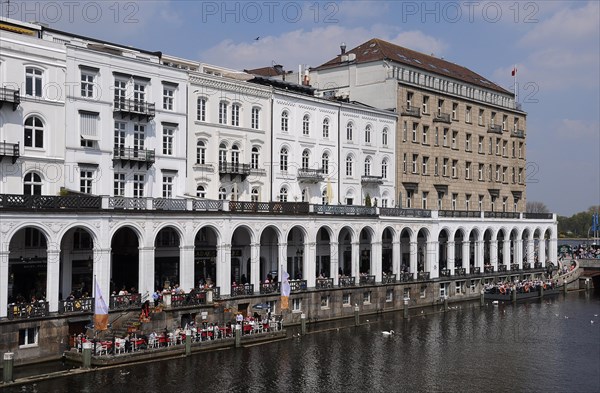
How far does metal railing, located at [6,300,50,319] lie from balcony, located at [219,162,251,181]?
2113 centimetres

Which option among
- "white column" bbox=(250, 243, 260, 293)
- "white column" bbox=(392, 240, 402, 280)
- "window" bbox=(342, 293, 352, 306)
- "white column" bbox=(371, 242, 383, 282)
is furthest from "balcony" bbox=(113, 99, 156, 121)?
"white column" bbox=(392, 240, 402, 280)

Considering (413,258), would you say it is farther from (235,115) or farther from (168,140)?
(168,140)

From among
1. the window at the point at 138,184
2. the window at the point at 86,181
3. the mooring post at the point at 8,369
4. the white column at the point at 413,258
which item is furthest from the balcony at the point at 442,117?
the mooring post at the point at 8,369

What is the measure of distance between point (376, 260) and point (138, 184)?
79.2ft

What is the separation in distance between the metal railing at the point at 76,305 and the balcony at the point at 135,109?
47.8 ft

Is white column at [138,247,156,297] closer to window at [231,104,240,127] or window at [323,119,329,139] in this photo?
window at [231,104,240,127]

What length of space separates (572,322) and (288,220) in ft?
86.0

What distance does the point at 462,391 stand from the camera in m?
37.9

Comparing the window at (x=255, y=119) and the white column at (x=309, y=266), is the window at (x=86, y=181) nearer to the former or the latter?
the window at (x=255, y=119)

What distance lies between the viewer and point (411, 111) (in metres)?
79.9

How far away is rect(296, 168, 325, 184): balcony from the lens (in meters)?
66.6

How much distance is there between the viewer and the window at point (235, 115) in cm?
6128

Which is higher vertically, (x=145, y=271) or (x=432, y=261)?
(x=145, y=271)

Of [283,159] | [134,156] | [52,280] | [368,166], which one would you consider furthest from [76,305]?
[368,166]
